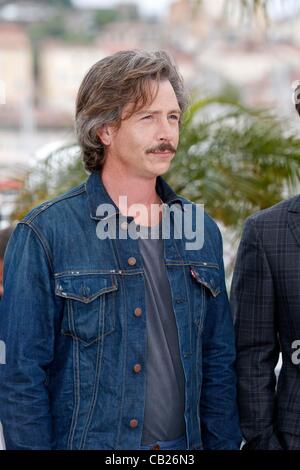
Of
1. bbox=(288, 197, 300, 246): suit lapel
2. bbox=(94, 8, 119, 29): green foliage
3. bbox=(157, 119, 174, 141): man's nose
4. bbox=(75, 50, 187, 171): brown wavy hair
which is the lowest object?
bbox=(288, 197, 300, 246): suit lapel

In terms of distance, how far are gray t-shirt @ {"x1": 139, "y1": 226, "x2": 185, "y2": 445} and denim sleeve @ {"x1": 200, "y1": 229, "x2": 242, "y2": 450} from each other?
121mm

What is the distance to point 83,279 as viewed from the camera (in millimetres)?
1788

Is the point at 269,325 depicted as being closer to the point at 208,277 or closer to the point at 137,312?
the point at 208,277

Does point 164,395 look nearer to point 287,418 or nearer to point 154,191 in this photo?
point 287,418

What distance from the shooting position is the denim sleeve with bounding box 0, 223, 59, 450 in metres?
1.75

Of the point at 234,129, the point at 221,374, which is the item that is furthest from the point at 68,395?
the point at 234,129

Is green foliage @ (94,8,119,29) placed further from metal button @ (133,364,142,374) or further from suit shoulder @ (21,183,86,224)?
metal button @ (133,364,142,374)

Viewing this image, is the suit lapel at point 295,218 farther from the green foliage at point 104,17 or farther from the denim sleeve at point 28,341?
the green foliage at point 104,17

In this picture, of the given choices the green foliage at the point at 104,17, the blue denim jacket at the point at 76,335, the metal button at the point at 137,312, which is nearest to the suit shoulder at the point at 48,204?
the blue denim jacket at the point at 76,335

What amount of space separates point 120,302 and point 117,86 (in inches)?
16.2

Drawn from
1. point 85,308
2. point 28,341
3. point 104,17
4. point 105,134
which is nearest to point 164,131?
point 105,134

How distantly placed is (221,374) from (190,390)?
0.13 metres

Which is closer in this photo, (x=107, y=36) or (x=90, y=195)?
(x=90, y=195)

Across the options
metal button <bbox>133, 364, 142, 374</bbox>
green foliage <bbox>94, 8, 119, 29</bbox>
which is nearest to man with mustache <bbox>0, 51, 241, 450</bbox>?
metal button <bbox>133, 364, 142, 374</bbox>
